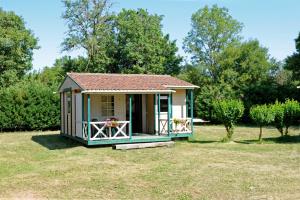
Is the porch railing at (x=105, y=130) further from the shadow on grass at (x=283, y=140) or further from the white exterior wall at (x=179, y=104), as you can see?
the shadow on grass at (x=283, y=140)

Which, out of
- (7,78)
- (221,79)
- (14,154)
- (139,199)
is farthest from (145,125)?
(7,78)

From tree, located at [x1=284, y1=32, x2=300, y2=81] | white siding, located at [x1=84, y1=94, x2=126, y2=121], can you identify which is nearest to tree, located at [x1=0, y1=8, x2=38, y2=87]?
white siding, located at [x1=84, y1=94, x2=126, y2=121]

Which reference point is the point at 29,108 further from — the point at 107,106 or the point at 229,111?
the point at 229,111

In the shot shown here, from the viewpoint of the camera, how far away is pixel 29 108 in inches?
958

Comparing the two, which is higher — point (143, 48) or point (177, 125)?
point (143, 48)

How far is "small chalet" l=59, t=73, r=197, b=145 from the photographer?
54.8 feet

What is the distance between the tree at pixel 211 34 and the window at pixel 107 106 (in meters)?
20.8

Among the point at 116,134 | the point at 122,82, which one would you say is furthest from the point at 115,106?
the point at 116,134

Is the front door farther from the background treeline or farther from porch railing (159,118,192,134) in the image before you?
the background treeline

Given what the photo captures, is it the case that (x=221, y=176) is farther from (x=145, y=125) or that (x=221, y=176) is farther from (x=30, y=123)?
(x=30, y=123)

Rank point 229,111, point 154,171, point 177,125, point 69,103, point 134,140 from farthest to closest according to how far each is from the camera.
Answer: point 69,103 → point 177,125 → point 229,111 → point 134,140 → point 154,171

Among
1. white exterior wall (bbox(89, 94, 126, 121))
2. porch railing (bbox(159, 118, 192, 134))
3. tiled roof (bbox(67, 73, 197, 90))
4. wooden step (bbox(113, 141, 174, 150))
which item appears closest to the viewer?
wooden step (bbox(113, 141, 174, 150))

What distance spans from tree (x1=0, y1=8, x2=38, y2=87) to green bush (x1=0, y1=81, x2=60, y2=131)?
11769 millimetres

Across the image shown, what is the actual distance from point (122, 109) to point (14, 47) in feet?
72.7
